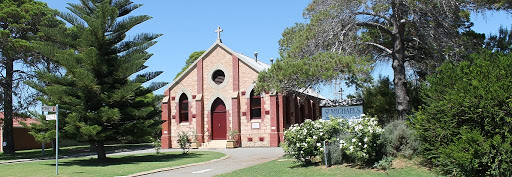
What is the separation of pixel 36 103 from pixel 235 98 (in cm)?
1248

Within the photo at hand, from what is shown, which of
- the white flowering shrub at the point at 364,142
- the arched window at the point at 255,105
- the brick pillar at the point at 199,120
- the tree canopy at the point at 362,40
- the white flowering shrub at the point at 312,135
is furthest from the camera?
the brick pillar at the point at 199,120

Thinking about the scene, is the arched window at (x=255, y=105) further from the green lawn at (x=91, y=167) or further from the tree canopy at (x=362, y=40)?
the tree canopy at (x=362, y=40)

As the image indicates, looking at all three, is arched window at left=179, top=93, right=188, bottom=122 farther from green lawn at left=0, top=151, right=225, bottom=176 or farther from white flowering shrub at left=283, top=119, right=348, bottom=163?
white flowering shrub at left=283, top=119, right=348, bottom=163

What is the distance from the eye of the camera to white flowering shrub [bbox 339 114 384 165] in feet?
34.7

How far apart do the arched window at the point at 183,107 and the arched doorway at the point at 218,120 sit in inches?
89.7

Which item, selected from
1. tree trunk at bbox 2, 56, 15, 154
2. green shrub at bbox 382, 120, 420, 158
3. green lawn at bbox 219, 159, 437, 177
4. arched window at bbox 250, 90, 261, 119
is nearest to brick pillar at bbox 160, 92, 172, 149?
arched window at bbox 250, 90, 261, 119

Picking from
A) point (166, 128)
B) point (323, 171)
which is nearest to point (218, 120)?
point (166, 128)

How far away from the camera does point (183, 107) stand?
2938 cm

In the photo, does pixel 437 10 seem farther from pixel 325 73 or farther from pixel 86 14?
pixel 86 14

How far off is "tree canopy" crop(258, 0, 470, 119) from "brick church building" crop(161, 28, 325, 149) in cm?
1116

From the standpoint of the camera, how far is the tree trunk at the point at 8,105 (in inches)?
941

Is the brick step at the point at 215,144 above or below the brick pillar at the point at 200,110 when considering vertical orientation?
below

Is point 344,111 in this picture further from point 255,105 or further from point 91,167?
point 255,105

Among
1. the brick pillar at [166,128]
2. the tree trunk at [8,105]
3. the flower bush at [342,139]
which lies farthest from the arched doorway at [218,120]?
the flower bush at [342,139]
